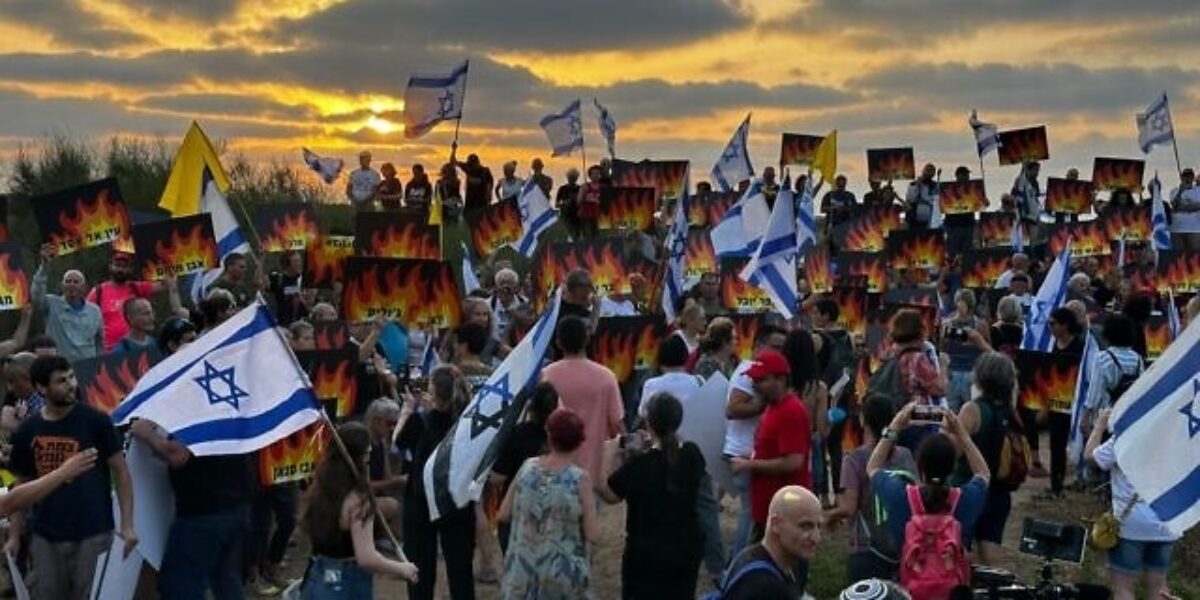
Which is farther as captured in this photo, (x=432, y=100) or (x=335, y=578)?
(x=432, y=100)

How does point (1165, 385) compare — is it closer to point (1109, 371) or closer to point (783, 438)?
point (783, 438)

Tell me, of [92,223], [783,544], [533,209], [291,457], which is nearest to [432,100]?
[533,209]

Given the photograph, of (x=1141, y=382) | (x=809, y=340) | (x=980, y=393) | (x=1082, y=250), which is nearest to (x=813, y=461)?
(x=809, y=340)

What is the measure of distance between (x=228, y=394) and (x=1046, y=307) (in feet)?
32.1

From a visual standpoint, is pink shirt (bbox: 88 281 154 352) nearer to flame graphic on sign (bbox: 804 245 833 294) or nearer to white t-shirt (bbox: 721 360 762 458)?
white t-shirt (bbox: 721 360 762 458)

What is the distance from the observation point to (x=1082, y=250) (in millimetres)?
25031

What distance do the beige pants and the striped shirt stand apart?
7.12 meters

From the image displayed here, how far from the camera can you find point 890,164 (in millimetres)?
A: 30016

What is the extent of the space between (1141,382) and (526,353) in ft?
11.2

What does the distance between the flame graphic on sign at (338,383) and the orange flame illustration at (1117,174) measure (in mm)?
19478

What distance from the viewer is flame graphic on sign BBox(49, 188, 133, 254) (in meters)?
16.1

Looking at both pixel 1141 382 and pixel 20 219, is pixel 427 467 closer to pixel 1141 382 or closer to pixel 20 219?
pixel 1141 382

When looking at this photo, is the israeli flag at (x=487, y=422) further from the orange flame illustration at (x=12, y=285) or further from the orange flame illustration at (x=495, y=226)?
the orange flame illustration at (x=495, y=226)

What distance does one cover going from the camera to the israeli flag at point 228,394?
9016mm
